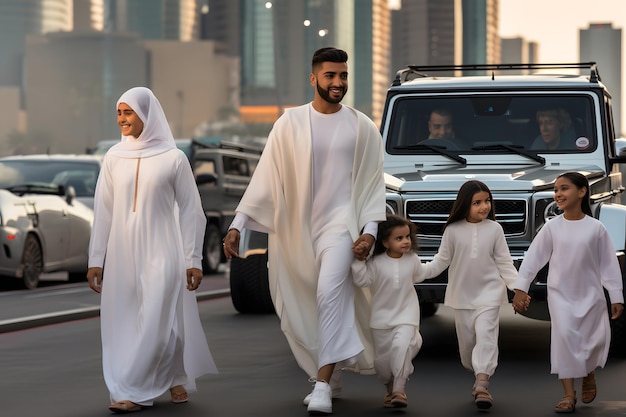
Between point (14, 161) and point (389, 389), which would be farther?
point (14, 161)

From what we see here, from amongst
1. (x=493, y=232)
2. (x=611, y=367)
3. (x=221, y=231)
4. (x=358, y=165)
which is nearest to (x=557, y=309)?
(x=493, y=232)

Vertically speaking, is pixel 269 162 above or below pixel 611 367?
above

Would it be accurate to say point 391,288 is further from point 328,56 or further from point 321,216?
point 328,56

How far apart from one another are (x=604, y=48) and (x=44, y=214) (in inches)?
5638

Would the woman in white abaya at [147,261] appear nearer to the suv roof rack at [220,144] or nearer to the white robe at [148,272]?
the white robe at [148,272]

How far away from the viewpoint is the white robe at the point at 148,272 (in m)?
9.07

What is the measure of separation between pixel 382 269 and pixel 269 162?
90cm

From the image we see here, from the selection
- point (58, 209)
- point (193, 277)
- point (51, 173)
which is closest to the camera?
point (193, 277)

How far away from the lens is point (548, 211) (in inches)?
463

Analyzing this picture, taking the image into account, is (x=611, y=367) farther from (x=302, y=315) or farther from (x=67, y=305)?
(x=67, y=305)

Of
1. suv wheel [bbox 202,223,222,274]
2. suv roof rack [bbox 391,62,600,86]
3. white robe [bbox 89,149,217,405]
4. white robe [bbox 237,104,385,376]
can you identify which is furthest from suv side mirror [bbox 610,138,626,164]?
suv wheel [bbox 202,223,222,274]

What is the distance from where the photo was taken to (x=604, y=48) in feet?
522

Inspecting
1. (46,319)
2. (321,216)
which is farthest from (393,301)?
(46,319)

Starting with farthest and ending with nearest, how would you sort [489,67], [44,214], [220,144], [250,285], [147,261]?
[220,144]
[44,214]
[250,285]
[489,67]
[147,261]
